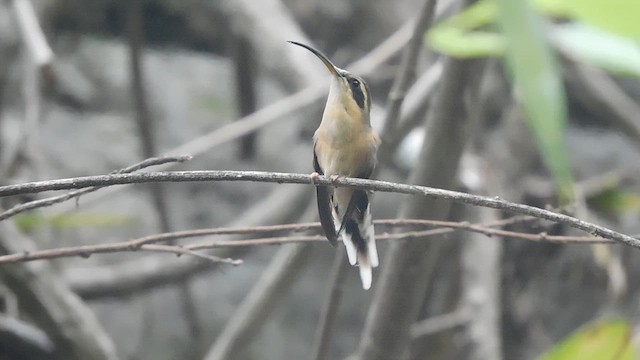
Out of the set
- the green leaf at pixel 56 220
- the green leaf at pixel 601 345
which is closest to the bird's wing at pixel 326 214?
the green leaf at pixel 601 345

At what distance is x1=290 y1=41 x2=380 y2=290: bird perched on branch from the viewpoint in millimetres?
1754

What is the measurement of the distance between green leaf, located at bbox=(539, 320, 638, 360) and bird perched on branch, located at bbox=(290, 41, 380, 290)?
1.45 feet

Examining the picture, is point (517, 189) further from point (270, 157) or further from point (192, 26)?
point (192, 26)

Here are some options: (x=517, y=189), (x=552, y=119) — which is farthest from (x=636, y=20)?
(x=517, y=189)

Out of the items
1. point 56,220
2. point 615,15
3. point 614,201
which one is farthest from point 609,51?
point 614,201

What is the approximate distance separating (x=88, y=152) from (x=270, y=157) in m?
1.11

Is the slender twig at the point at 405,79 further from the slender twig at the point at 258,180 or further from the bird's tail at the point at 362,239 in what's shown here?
the slender twig at the point at 258,180

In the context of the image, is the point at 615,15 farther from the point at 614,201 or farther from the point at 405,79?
the point at 614,201

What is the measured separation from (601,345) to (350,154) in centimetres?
69

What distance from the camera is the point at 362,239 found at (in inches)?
69.6

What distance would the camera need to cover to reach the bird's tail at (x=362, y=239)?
1.74m

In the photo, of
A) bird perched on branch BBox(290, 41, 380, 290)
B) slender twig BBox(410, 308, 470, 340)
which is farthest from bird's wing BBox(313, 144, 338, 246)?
slender twig BBox(410, 308, 470, 340)

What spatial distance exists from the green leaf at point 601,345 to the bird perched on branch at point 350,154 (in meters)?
0.44

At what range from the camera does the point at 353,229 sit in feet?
5.89
